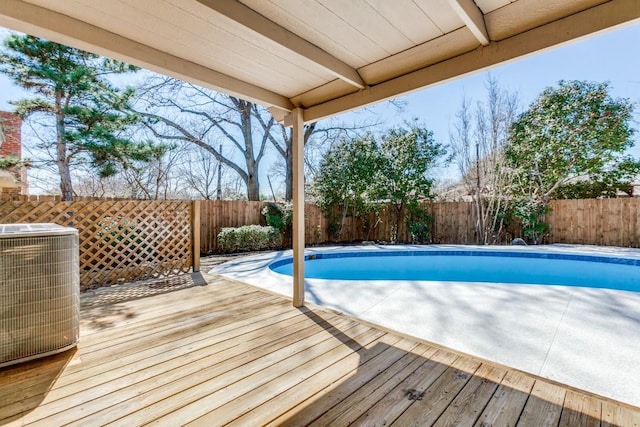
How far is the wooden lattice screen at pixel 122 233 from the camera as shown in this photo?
381 cm

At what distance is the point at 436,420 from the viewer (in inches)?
59.9

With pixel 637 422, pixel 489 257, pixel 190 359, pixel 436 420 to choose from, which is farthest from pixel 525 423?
pixel 489 257

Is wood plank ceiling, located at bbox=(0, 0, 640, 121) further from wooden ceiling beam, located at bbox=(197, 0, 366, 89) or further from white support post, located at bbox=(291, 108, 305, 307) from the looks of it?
white support post, located at bbox=(291, 108, 305, 307)

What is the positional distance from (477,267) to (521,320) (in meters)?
4.29

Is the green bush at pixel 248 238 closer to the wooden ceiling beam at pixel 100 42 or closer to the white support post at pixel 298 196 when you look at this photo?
the white support post at pixel 298 196

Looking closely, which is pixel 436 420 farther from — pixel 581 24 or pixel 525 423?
pixel 581 24

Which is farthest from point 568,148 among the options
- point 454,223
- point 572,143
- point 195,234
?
point 195,234

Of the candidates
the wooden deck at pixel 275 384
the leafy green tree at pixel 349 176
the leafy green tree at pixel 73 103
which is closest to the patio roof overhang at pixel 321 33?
the wooden deck at pixel 275 384

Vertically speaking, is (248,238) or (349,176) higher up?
(349,176)

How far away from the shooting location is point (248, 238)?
7727 millimetres

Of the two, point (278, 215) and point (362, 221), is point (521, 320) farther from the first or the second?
point (362, 221)

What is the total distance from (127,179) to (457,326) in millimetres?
10029

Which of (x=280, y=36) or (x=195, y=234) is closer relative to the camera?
(x=280, y=36)

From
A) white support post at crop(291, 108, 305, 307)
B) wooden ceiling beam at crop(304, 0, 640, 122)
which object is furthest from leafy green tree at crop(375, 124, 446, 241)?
wooden ceiling beam at crop(304, 0, 640, 122)
